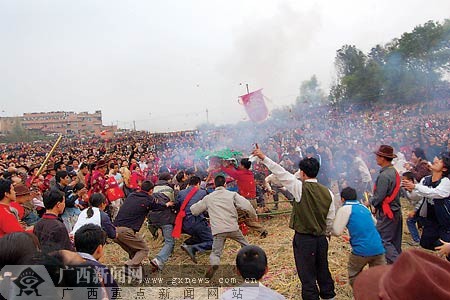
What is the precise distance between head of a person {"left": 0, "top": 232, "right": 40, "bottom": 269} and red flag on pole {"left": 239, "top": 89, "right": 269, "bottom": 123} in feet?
33.4

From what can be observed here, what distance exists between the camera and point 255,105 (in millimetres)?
12398

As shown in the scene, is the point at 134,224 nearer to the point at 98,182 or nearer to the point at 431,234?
the point at 98,182

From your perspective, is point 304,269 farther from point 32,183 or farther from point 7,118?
point 7,118

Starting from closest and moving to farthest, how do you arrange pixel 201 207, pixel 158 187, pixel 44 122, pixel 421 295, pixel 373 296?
pixel 421 295 < pixel 373 296 < pixel 201 207 < pixel 158 187 < pixel 44 122

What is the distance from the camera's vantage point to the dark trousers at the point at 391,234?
15.3 ft

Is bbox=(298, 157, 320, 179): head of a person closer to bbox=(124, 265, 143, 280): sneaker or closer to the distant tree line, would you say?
bbox=(124, 265, 143, 280): sneaker

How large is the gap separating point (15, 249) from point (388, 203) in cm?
437

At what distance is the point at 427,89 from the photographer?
2648 centimetres

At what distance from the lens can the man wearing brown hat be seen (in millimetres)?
4578

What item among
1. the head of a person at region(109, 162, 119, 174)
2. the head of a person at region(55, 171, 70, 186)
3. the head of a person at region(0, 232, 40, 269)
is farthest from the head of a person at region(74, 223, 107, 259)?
the head of a person at region(109, 162, 119, 174)

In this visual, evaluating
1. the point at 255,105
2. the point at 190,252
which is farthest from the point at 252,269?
the point at 255,105

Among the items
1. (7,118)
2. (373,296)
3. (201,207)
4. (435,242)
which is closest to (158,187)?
(201,207)

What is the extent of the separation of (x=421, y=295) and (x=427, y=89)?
Answer: 1181 inches

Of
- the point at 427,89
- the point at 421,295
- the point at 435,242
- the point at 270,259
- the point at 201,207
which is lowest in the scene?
the point at 270,259
